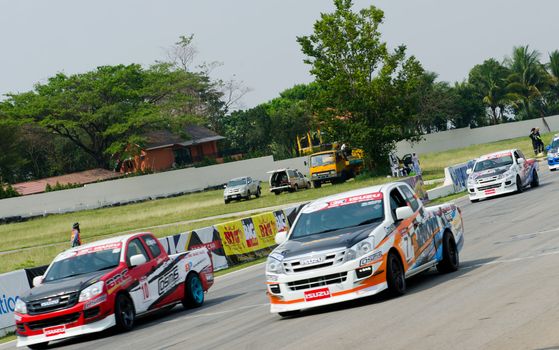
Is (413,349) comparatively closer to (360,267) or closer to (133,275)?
(360,267)

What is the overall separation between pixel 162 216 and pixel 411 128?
181ft

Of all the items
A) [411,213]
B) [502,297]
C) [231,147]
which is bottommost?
[502,297]

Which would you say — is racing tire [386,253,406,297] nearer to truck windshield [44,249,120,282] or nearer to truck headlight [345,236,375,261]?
truck headlight [345,236,375,261]

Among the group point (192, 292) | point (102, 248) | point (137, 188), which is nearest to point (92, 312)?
point (102, 248)

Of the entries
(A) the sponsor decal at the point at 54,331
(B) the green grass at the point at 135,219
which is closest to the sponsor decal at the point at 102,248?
(A) the sponsor decal at the point at 54,331

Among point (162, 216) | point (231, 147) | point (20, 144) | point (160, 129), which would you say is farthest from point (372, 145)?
point (231, 147)

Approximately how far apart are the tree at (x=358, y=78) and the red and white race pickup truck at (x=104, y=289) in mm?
45663

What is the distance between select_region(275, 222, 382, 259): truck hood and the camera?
41.3ft

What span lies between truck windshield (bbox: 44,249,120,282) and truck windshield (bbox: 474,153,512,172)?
20.2 m

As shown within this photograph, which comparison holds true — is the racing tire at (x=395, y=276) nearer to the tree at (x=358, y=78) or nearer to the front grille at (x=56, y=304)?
the front grille at (x=56, y=304)

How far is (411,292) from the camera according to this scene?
43.9 ft

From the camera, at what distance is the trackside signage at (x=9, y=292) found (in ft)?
61.1

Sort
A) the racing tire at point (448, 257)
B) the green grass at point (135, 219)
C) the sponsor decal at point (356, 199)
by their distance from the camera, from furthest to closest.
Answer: the green grass at point (135, 219) → the racing tire at point (448, 257) → the sponsor decal at point (356, 199)

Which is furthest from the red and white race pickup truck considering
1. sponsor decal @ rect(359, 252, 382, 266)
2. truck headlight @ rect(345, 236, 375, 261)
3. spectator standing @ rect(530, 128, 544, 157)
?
spectator standing @ rect(530, 128, 544, 157)
